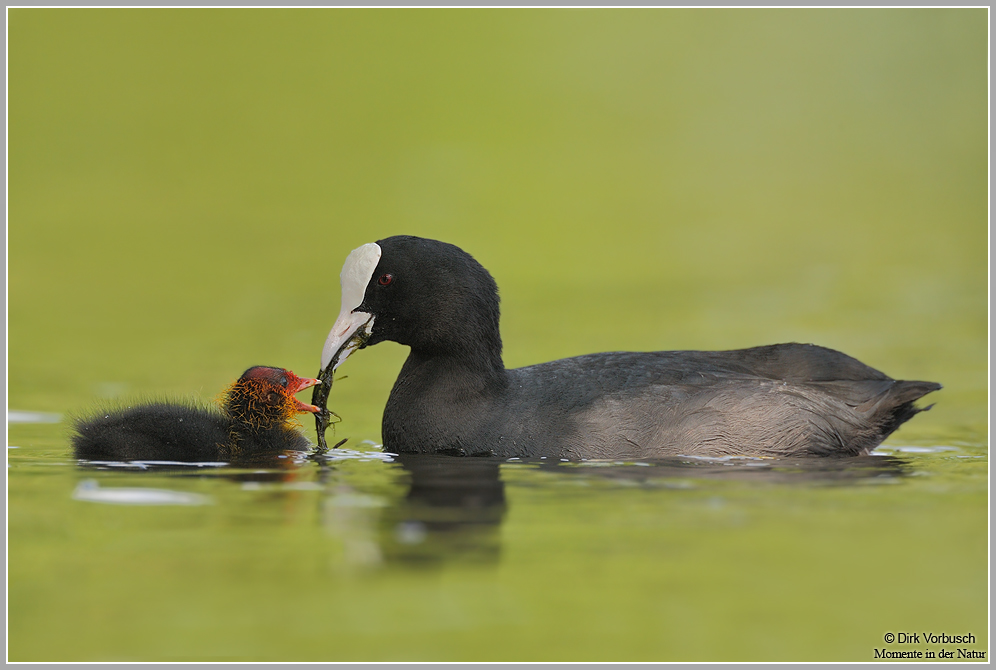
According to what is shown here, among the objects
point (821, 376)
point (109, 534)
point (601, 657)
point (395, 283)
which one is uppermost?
point (395, 283)

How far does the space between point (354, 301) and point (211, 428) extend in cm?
105

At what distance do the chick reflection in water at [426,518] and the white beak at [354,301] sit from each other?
3.05 ft

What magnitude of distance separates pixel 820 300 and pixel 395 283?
7.55 metres

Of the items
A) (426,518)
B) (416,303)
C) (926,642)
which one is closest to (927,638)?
(926,642)

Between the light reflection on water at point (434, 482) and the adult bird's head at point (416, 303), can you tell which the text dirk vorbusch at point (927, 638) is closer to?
the light reflection on water at point (434, 482)

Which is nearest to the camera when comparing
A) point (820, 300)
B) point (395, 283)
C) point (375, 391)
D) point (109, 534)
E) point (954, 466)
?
point (109, 534)

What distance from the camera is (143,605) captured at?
4148 millimetres

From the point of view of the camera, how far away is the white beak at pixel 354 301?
22.6 feet

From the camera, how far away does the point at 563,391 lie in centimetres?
678

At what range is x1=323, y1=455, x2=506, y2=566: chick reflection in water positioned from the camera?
462cm

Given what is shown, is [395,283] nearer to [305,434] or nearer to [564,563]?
[305,434]

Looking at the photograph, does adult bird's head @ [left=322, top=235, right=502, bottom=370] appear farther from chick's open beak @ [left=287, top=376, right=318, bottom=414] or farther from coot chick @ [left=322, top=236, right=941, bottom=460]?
chick's open beak @ [left=287, top=376, right=318, bottom=414]

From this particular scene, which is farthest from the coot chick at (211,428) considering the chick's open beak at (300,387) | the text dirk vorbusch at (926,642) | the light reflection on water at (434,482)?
the text dirk vorbusch at (926,642)

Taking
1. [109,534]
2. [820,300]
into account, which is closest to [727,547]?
[109,534]
